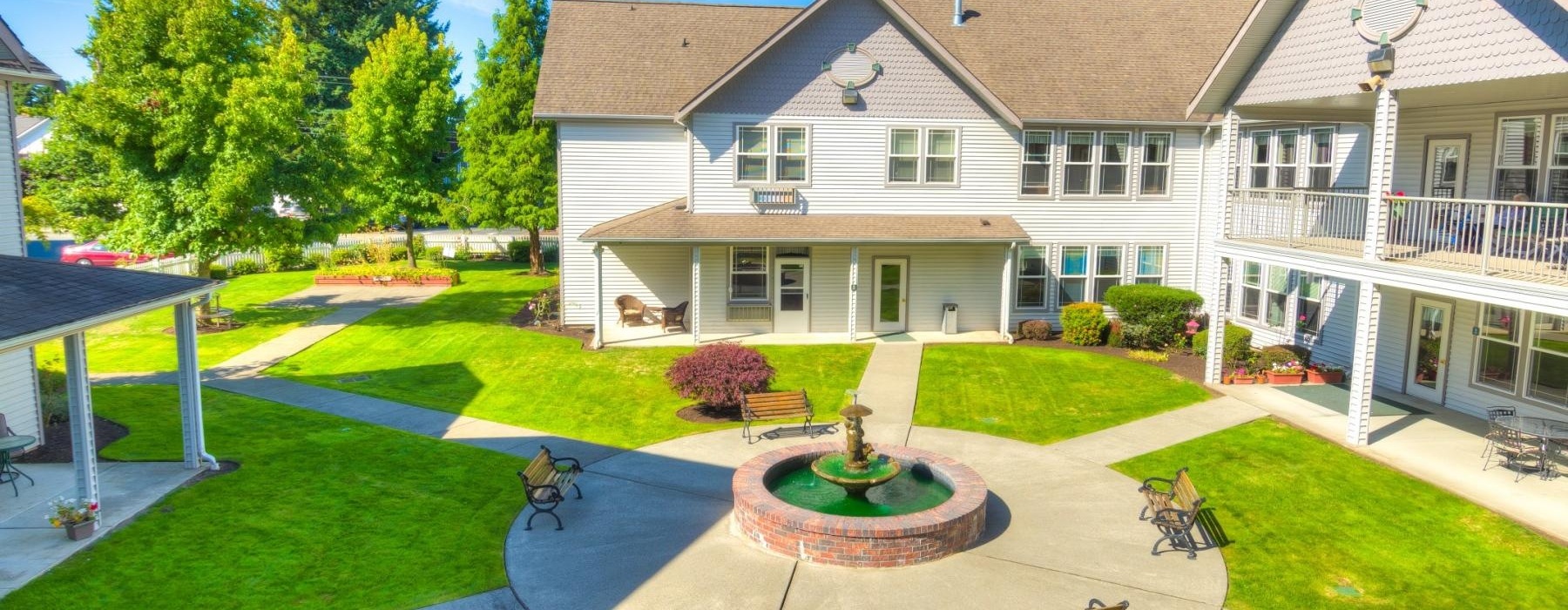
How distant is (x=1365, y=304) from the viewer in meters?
16.0

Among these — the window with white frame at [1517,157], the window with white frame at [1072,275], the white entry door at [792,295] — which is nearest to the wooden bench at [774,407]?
the white entry door at [792,295]

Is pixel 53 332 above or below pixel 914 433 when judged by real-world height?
above

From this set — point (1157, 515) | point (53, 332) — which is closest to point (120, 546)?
point (53, 332)

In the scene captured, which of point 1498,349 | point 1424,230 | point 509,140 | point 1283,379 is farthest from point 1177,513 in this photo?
point 509,140

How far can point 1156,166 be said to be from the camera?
25.9m

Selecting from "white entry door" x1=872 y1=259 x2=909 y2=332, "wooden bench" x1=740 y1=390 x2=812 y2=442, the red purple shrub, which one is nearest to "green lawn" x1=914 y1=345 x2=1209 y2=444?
"white entry door" x1=872 y1=259 x2=909 y2=332

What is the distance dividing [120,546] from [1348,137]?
2289 cm

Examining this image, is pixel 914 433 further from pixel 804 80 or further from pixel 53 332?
pixel 53 332

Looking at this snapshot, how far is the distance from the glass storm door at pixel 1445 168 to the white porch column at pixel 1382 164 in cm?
312

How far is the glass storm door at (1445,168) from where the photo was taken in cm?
1761

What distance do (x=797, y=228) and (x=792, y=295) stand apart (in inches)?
88.3

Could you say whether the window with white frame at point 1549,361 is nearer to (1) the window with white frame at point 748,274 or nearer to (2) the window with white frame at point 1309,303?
(2) the window with white frame at point 1309,303

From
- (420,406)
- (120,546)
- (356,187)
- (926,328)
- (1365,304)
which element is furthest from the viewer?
(356,187)

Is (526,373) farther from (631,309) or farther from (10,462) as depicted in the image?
(10,462)
